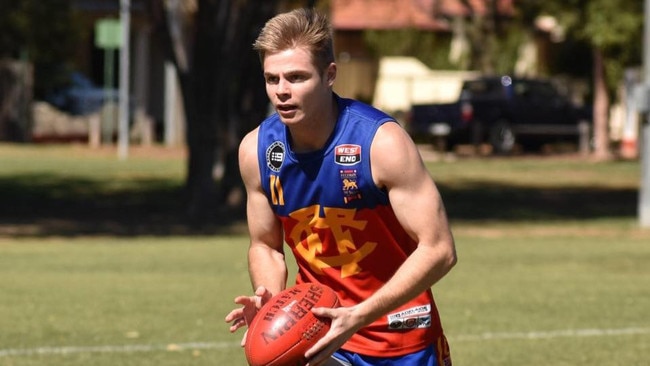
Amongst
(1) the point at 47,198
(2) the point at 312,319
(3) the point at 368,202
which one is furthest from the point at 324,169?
(1) the point at 47,198

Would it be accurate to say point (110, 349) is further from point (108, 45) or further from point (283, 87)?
point (108, 45)

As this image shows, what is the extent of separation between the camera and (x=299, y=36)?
5.42 metres

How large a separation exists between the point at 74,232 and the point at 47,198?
19.0 feet

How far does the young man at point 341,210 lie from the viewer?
5426 millimetres

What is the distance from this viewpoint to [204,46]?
81.7 feet

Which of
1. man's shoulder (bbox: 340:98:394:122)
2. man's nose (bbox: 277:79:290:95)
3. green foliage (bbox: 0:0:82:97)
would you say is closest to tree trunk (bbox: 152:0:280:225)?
green foliage (bbox: 0:0:82:97)

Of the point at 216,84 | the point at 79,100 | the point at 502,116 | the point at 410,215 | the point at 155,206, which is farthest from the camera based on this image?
the point at 79,100

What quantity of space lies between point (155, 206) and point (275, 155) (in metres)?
21.2

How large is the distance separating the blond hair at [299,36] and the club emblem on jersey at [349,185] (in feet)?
1.29

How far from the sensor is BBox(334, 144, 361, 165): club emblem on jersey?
18.2 ft

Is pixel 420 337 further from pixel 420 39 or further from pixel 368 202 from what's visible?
pixel 420 39

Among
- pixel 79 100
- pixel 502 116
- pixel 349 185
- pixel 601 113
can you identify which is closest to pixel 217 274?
pixel 349 185

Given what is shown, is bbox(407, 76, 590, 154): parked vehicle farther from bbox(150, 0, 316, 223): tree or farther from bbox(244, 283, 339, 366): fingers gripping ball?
bbox(244, 283, 339, 366): fingers gripping ball

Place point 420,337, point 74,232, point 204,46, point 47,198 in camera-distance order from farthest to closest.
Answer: point 47,198 → point 204,46 → point 74,232 → point 420,337
